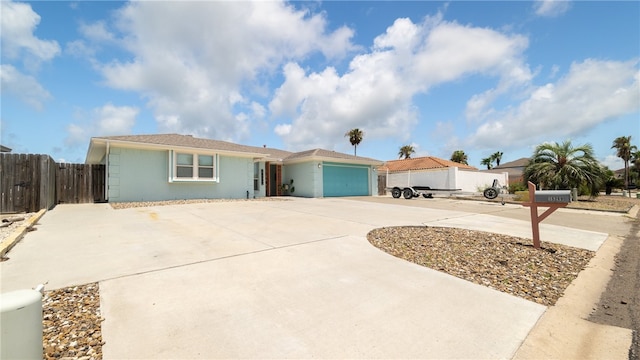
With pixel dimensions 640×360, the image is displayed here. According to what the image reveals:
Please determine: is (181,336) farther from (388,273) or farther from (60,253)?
(60,253)

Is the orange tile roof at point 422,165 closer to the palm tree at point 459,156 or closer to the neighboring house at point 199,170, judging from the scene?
the neighboring house at point 199,170

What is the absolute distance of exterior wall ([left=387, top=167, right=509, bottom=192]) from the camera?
23953mm

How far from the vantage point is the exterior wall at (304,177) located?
742 inches

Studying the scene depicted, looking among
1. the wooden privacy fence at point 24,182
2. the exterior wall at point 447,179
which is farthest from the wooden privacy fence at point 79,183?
the exterior wall at point 447,179

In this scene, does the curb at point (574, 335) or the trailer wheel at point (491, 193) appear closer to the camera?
the curb at point (574, 335)

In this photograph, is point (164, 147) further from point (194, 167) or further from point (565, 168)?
point (565, 168)

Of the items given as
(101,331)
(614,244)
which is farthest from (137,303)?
(614,244)

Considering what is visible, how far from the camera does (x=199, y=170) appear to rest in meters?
14.7

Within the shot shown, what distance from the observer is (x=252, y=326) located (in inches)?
98.6

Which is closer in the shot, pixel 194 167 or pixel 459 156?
pixel 194 167

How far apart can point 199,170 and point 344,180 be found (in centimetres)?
1036

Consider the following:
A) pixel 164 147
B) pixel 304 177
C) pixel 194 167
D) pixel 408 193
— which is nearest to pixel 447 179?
pixel 408 193

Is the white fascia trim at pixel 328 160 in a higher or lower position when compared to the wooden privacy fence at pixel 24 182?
higher

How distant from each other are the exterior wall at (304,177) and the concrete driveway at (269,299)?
13.1 meters
